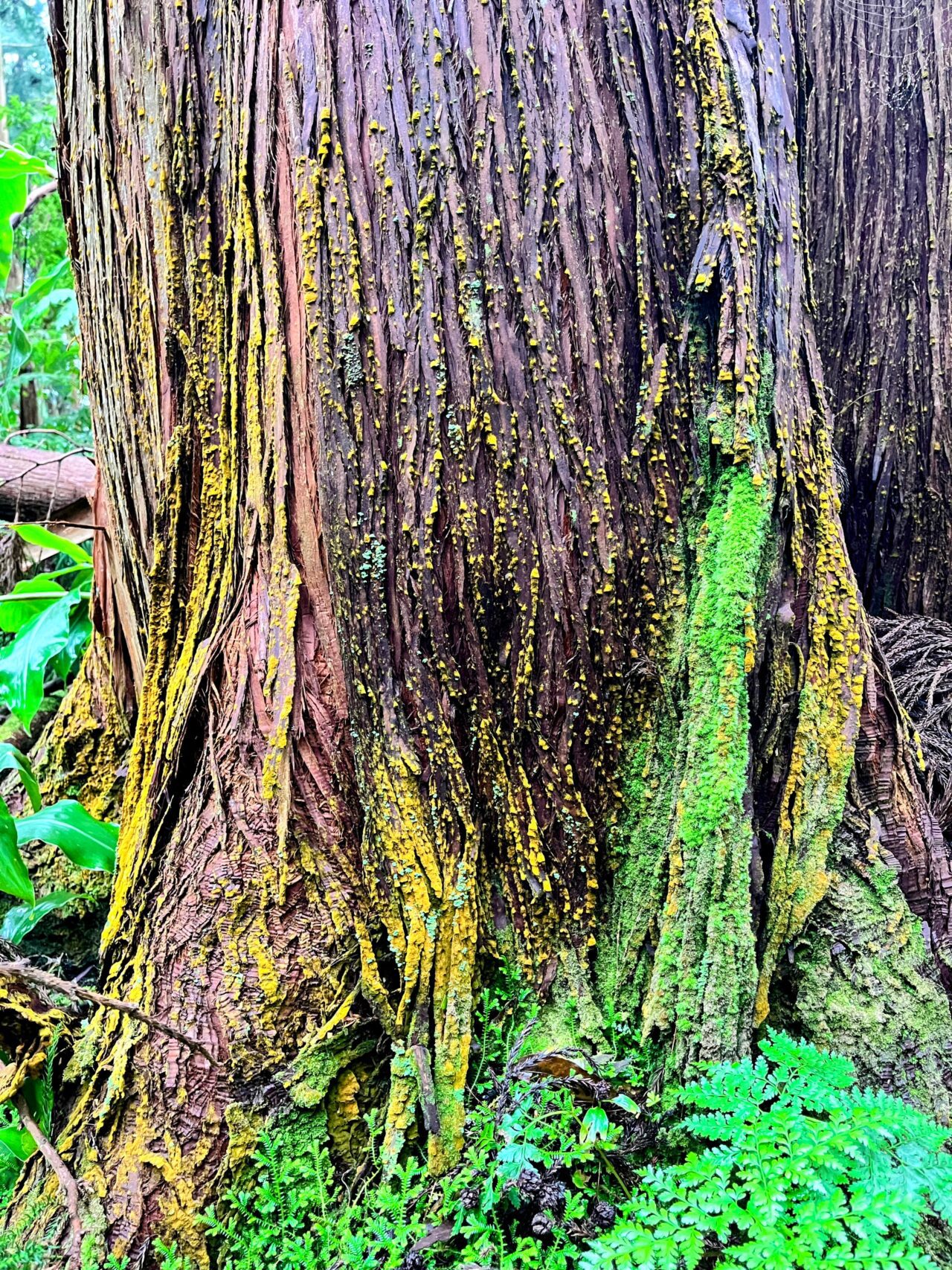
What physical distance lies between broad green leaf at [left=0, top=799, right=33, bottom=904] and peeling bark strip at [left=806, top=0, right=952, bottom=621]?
260 cm

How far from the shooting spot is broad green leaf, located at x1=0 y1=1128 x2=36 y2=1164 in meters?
1.87

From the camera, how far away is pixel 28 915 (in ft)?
7.88

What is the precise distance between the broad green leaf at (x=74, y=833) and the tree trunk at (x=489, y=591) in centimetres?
48

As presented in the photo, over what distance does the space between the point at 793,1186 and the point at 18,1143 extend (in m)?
1.71

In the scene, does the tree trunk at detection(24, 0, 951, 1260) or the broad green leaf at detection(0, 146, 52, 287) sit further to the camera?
the broad green leaf at detection(0, 146, 52, 287)

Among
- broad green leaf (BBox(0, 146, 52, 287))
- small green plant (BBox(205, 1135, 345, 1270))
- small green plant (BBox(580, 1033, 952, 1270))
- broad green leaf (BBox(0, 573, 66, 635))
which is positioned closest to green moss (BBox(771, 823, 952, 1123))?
small green plant (BBox(580, 1033, 952, 1270))

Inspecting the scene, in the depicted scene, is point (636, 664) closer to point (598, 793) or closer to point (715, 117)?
point (598, 793)

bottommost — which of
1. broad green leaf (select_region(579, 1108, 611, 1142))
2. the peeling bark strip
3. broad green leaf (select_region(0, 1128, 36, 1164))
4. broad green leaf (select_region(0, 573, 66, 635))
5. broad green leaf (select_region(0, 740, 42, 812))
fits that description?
broad green leaf (select_region(0, 1128, 36, 1164))

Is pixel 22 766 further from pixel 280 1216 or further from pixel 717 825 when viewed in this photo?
pixel 717 825

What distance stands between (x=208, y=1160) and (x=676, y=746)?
52.0 inches

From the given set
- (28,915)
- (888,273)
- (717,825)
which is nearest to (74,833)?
(28,915)

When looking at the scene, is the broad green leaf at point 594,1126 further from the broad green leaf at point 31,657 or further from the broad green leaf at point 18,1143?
the broad green leaf at point 31,657

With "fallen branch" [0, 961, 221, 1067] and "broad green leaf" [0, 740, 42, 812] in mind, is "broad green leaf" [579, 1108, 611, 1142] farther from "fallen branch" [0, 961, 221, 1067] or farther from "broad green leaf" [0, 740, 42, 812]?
"broad green leaf" [0, 740, 42, 812]

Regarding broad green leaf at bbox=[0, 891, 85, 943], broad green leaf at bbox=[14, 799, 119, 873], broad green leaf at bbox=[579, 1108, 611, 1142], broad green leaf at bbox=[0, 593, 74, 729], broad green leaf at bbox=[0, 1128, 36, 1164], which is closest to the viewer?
broad green leaf at bbox=[579, 1108, 611, 1142]
